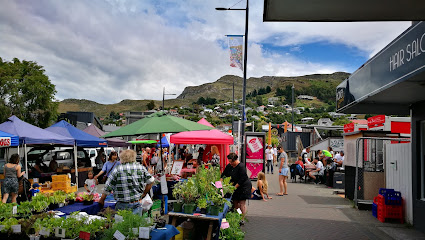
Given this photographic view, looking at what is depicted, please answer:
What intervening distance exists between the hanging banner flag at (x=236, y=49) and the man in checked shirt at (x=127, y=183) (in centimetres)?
923

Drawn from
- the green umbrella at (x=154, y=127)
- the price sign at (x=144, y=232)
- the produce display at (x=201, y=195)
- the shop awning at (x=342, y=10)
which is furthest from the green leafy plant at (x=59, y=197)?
the shop awning at (x=342, y=10)

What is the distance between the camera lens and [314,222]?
31.3 ft

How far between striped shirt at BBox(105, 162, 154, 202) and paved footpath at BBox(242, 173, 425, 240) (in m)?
3.24

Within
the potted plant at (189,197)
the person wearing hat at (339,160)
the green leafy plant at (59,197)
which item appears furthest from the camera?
the person wearing hat at (339,160)

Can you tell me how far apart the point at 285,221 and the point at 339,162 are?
10.1 meters

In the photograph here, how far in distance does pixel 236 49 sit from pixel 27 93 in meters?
23.3

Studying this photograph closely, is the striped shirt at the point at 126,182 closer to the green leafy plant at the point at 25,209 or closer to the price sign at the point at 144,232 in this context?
the green leafy plant at the point at 25,209

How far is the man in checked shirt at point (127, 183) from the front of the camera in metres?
5.68

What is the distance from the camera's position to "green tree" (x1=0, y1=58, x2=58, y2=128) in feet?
96.0

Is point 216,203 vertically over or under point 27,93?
under

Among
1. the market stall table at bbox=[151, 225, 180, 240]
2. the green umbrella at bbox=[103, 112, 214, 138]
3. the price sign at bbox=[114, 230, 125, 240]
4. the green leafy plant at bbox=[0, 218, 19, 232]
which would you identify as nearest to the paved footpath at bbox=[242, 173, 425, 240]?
the green umbrella at bbox=[103, 112, 214, 138]

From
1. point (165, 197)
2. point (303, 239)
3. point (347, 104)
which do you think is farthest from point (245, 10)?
point (303, 239)

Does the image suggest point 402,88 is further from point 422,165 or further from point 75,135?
point 75,135

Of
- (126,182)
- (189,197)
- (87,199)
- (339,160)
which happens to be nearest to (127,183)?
(126,182)
